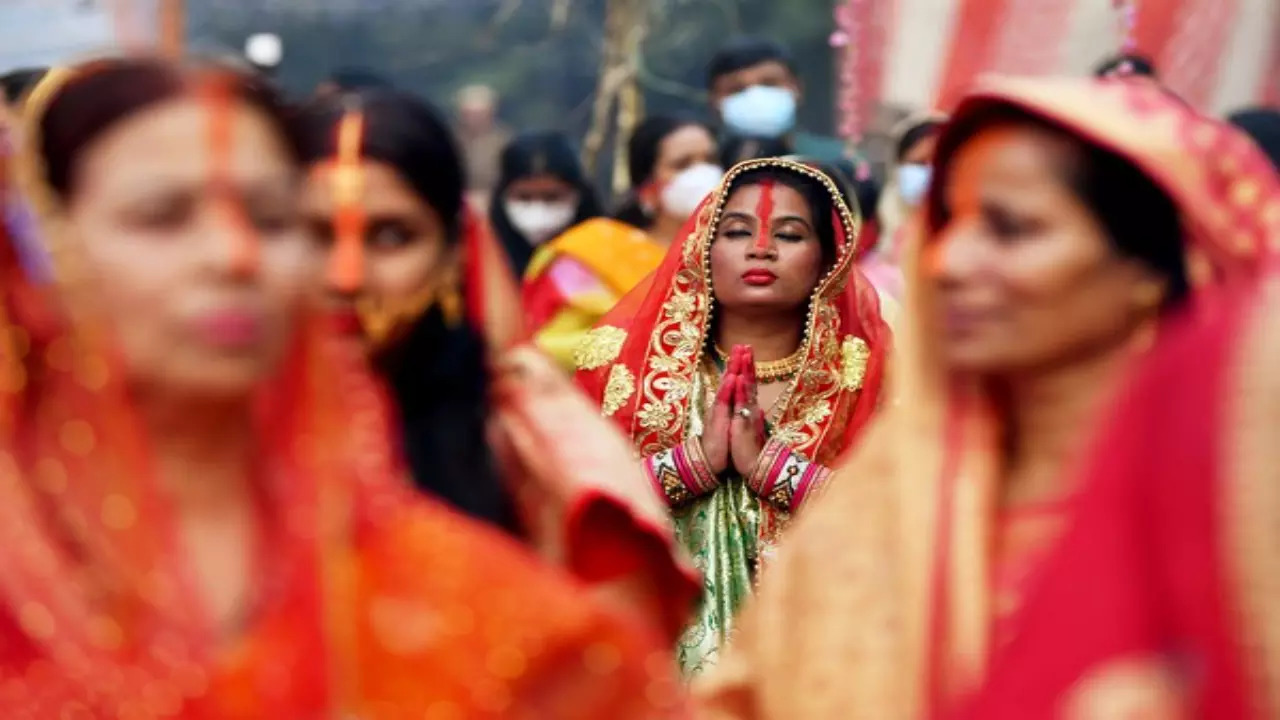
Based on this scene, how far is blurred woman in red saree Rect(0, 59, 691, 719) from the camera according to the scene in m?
2.63

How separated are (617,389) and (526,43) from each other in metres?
9.11

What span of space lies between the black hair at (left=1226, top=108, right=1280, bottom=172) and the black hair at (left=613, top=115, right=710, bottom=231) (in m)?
2.36

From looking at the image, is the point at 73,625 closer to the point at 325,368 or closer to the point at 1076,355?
the point at 325,368

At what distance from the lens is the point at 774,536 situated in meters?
5.45

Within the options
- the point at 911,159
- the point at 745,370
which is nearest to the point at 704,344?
the point at 745,370

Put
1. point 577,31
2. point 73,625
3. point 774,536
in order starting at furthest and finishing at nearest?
point 577,31 → point 774,536 → point 73,625

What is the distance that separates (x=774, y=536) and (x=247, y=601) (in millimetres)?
2806

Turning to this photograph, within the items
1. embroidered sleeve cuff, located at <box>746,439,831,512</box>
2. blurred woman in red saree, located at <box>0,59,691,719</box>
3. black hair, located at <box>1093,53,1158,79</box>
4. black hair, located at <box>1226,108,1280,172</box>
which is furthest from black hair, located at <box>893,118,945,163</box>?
blurred woman in red saree, located at <box>0,59,691,719</box>

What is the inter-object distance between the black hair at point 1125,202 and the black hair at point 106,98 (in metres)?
1.03

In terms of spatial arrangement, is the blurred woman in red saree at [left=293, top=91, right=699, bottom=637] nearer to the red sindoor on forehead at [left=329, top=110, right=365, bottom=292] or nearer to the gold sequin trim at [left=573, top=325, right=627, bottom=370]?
the red sindoor on forehead at [left=329, top=110, right=365, bottom=292]

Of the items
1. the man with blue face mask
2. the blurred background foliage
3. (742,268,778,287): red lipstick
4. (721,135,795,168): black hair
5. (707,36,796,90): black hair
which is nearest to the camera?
(742,268,778,287): red lipstick

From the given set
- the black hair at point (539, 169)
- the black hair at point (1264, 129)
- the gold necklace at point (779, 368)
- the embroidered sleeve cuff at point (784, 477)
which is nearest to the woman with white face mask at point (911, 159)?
the black hair at point (539, 169)

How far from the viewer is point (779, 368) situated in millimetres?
5547

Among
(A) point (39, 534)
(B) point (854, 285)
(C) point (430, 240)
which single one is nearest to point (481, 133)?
(B) point (854, 285)
